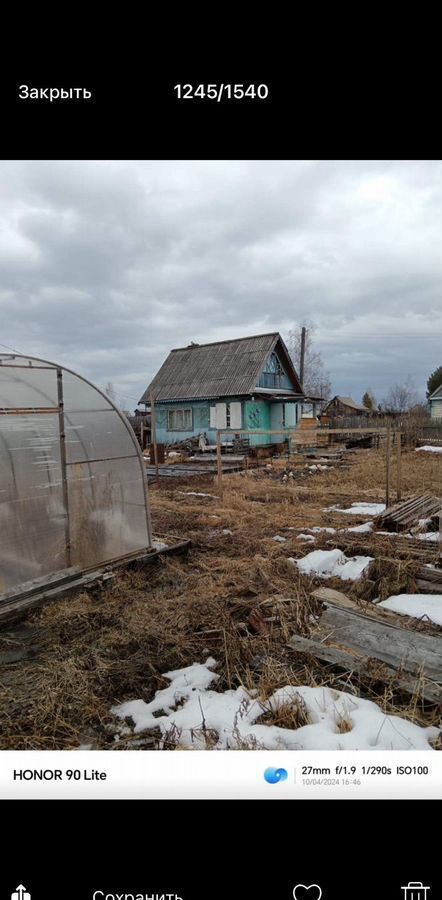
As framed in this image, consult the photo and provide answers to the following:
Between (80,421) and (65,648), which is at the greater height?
(80,421)

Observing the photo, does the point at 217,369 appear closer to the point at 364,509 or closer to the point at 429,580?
the point at 364,509

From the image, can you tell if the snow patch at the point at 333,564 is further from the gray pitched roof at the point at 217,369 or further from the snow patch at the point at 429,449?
the gray pitched roof at the point at 217,369

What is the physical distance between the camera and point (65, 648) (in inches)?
128

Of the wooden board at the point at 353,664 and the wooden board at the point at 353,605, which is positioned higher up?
the wooden board at the point at 353,664

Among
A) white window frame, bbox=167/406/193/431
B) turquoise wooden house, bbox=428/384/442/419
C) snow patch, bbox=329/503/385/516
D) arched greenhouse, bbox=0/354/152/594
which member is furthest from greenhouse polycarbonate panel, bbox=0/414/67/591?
turquoise wooden house, bbox=428/384/442/419

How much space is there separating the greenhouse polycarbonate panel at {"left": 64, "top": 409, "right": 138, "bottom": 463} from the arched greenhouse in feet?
0.04

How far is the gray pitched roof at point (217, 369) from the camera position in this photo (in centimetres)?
1986

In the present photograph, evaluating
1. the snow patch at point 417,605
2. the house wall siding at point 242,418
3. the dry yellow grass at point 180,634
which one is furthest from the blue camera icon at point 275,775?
the house wall siding at point 242,418

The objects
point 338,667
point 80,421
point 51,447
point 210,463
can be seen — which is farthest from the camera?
point 210,463

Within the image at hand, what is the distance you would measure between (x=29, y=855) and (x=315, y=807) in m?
0.70

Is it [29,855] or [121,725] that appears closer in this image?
[29,855]
